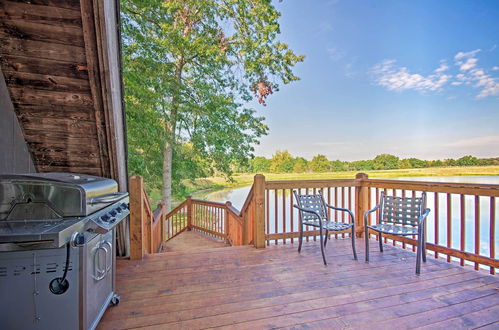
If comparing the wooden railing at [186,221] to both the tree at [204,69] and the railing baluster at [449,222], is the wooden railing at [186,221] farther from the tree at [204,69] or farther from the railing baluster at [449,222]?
the railing baluster at [449,222]

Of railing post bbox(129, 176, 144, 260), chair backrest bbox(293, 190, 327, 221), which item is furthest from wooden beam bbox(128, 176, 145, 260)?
chair backrest bbox(293, 190, 327, 221)

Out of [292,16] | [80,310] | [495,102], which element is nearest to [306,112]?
[292,16]

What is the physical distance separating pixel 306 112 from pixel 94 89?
8100 mm

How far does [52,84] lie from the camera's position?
6.51ft

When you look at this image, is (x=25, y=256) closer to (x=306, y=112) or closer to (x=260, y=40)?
(x=260, y=40)

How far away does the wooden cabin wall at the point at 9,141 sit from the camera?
191 centimetres

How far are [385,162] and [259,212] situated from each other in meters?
4.07

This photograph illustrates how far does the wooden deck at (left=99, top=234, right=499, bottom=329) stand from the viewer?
1.73 m

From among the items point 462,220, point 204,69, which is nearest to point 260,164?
point 204,69

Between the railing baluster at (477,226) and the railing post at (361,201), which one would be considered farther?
the railing post at (361,201)

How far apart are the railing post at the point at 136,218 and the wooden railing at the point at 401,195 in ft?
0.04

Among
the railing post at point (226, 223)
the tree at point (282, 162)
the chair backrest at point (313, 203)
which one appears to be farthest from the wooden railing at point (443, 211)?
the tree at point (282, 162)

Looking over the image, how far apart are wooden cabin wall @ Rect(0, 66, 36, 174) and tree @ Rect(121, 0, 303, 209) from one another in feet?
10.8

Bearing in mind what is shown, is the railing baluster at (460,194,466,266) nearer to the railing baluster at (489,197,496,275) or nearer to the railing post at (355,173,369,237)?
the railing baluster at (489,197,496,275)
